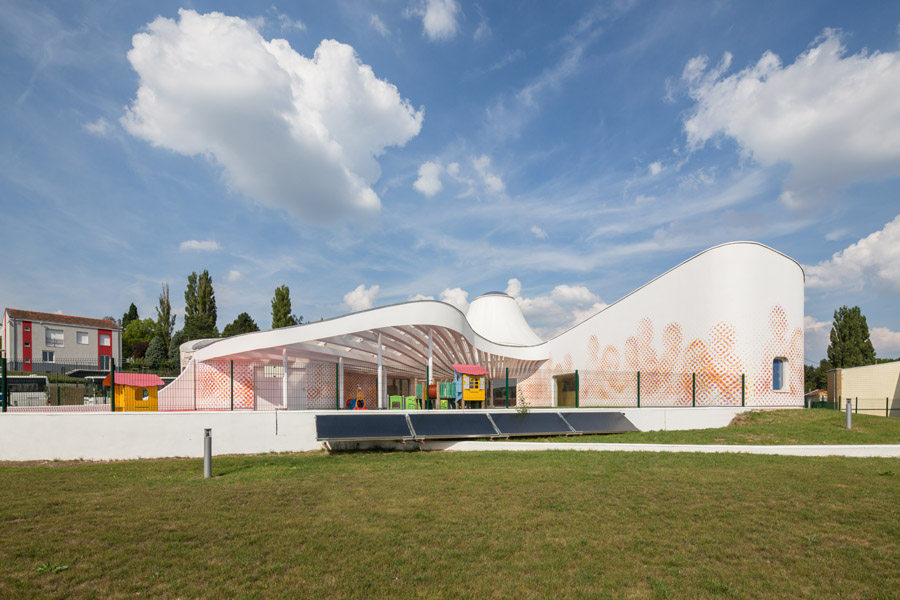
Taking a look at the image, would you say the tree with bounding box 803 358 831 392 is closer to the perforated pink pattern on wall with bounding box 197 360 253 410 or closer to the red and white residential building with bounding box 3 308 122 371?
the perforated pink pattern on wall with bounding box 197 360 253 410

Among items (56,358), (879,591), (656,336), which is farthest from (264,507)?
(56,358)

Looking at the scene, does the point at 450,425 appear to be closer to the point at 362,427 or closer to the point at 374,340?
the point at 362,427

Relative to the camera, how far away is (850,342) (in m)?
46.0

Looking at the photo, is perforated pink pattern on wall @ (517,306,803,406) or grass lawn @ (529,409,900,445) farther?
perforated pink pattern on wall @ (517,306,803,406)

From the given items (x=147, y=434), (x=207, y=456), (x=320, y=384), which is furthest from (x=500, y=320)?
(x=207, y=456)

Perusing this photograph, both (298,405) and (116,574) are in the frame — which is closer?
(116,574)

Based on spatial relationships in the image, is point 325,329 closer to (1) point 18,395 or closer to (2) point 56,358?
(1) point 18,395

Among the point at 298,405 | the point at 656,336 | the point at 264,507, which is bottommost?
the point at 298,405

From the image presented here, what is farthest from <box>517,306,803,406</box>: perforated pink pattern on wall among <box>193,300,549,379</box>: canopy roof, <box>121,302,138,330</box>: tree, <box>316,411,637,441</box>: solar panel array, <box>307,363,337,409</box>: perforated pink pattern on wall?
<box>121,302,138,330</box>: tree

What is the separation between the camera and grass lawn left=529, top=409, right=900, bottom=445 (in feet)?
41.4

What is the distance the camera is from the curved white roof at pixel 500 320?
3753 centimetres

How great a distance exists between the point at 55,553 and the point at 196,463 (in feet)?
19.7

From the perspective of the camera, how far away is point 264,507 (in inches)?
247

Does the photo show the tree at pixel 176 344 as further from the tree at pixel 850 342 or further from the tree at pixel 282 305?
the tree at pixel 850 342
